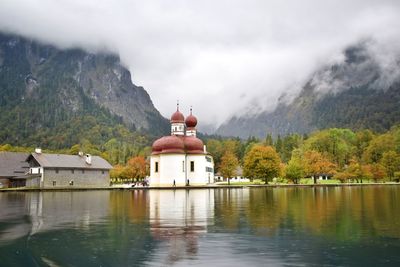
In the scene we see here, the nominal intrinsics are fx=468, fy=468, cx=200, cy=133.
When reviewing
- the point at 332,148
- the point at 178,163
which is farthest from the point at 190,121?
the point at 332,148

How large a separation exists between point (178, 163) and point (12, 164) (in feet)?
109

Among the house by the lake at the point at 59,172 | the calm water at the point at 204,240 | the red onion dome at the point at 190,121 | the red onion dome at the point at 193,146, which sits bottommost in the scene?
the calm water at the point at 204,240

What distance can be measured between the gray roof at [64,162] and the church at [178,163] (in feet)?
35.9

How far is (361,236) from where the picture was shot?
20.5m

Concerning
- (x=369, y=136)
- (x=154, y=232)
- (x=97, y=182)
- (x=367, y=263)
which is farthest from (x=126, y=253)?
(x=369, y=136)

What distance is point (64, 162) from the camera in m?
92.4

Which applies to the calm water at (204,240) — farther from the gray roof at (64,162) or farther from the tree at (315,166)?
the tree at (315,166)

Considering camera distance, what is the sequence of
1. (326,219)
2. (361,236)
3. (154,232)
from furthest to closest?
(326,219), (154,232), (361,236)

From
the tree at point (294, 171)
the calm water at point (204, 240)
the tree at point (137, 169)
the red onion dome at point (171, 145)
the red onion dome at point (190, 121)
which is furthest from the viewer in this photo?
the tree at point (137, 169)

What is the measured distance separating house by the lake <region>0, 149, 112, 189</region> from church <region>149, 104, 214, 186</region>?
11.2 m

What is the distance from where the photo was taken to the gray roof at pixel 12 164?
3556 inches

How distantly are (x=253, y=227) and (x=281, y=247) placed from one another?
5.78 m

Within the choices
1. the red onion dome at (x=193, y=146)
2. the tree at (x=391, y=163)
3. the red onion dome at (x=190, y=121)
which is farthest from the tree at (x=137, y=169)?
the tree at (x=391, y=163)

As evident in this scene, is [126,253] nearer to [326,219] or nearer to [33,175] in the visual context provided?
[326,219]
